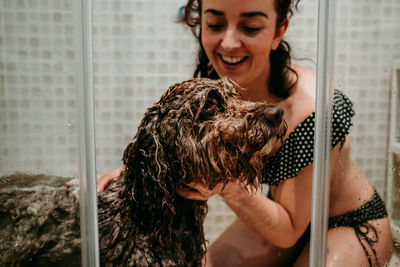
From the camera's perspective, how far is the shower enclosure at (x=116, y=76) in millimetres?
1036

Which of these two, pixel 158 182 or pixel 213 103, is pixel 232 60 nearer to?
pixel 213 103

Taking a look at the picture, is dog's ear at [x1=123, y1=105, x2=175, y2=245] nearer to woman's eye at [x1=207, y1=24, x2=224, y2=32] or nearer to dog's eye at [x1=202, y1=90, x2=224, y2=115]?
dog's eye at [x1=202, y1=90, x2=224, y2=115]

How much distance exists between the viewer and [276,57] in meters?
1.30

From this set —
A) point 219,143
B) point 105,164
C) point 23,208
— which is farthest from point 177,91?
point 23,208

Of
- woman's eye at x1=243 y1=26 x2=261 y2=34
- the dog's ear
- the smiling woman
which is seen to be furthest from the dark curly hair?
the dog's ear

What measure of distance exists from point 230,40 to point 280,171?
0.51 meters

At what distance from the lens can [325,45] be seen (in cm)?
115

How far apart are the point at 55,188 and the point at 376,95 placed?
1.04 meters

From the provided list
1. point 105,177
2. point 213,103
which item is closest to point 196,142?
point 213,103

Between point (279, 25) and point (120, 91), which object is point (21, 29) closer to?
point (120, 91)

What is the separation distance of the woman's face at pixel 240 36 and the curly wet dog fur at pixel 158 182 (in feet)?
0.30

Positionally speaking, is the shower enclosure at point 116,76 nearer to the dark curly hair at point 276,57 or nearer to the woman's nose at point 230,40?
the dark curly hair at point 276,57

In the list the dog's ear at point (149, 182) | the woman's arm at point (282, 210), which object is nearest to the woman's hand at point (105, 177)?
the dog's ear at point (149, 182)

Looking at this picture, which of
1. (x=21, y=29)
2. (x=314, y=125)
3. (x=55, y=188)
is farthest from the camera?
(x=314, y=125)
